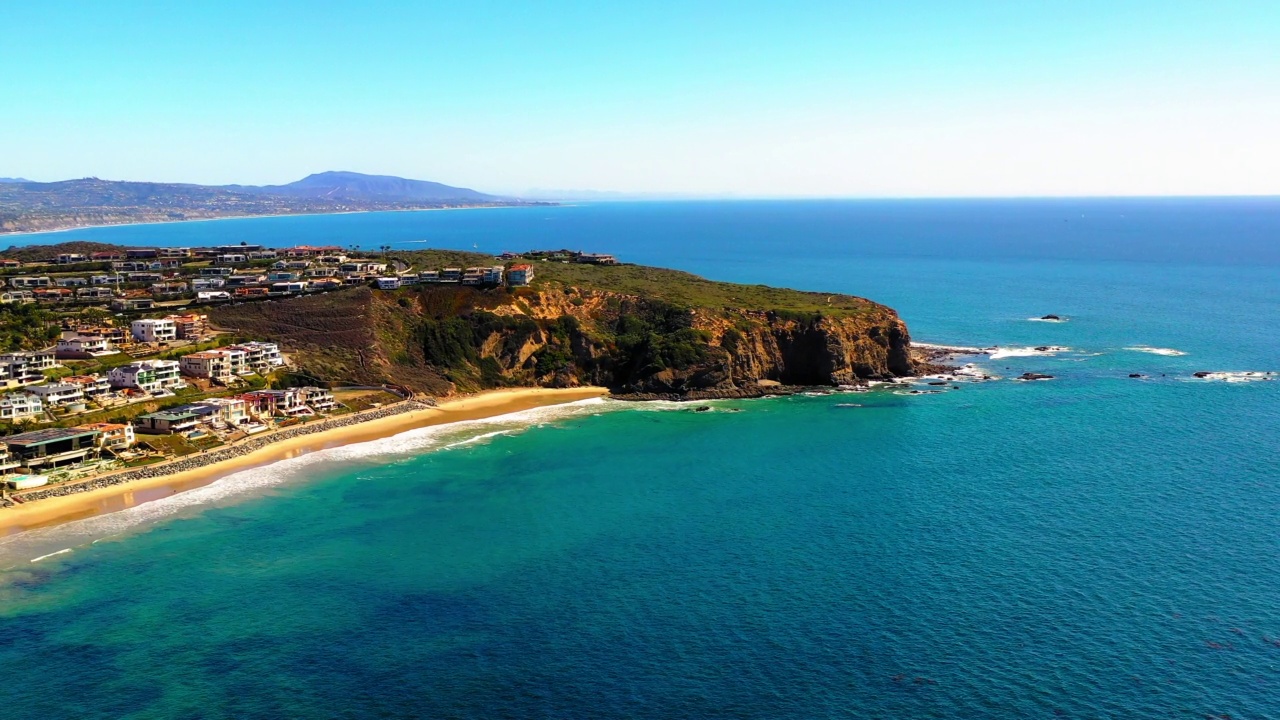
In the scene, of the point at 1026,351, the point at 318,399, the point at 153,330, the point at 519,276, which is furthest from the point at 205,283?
the point at 1026,351

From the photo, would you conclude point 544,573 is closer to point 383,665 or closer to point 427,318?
point 383,665

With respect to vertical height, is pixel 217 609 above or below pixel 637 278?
below

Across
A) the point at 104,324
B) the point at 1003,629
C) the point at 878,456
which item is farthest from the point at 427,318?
the point at 1003,629

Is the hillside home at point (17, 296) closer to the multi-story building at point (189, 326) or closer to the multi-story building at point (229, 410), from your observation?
the multi-story building at point (189, 326)

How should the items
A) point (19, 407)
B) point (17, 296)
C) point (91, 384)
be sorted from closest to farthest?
point (19, 407)
point (91, 384)
point (17, 296)

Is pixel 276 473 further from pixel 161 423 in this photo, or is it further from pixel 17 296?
pixel 17 296

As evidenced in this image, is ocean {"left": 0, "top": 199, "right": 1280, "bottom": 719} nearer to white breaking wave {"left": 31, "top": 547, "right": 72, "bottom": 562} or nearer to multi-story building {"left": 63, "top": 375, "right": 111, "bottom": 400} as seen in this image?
white breaking wave {"left": 31, "top": 547, "right": 72, "bottom": 562}

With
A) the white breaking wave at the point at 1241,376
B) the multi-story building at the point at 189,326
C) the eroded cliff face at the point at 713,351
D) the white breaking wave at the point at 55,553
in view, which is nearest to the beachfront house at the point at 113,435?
the white breaking wave at the point at 55,553

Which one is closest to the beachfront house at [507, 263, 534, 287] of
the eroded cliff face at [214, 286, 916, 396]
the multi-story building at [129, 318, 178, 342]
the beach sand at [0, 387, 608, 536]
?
the eroded cliff face at [214, 286, 916, 396]
